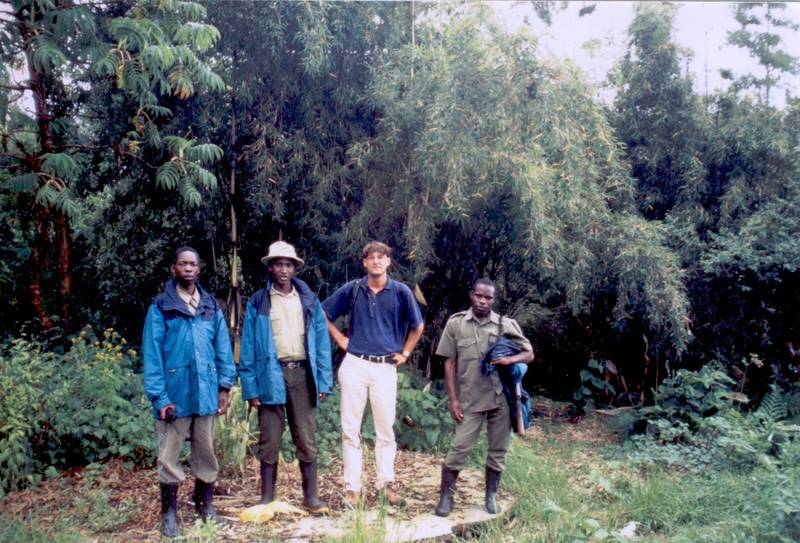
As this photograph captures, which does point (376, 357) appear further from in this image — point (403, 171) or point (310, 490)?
point (403, 171)

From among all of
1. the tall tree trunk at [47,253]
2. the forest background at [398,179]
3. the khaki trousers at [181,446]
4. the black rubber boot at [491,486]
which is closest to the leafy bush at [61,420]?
the forest background at [398,179]

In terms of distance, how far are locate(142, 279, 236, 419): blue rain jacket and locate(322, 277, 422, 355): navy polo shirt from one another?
37.8 inches

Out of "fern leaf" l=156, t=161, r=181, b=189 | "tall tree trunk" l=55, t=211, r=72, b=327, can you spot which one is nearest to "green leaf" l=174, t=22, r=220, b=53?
"fern leaf" l=156, t=161, r=181, b=189

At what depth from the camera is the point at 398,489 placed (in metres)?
5.29

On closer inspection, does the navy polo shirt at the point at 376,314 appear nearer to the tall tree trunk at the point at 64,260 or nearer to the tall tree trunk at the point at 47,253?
the tall tree trunk at the point at 47,253

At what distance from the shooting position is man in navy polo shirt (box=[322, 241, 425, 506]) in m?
4.64

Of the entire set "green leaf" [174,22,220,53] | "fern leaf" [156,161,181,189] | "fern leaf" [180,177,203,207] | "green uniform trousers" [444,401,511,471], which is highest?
"green leaf" [174,22,220,53]

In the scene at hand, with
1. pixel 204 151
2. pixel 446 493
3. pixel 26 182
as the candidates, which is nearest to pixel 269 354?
pixel 446 493

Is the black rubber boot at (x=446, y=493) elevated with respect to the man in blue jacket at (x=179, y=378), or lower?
lower

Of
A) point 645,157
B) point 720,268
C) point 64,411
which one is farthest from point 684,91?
point 64,411

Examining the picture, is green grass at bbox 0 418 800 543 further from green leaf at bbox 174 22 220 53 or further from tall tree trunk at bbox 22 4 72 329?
tall tree trunk at bbox 22 4 72 329

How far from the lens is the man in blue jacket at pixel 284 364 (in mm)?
4418

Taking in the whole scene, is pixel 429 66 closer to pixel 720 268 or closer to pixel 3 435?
pixel 720 268

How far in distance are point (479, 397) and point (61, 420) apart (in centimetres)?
349
